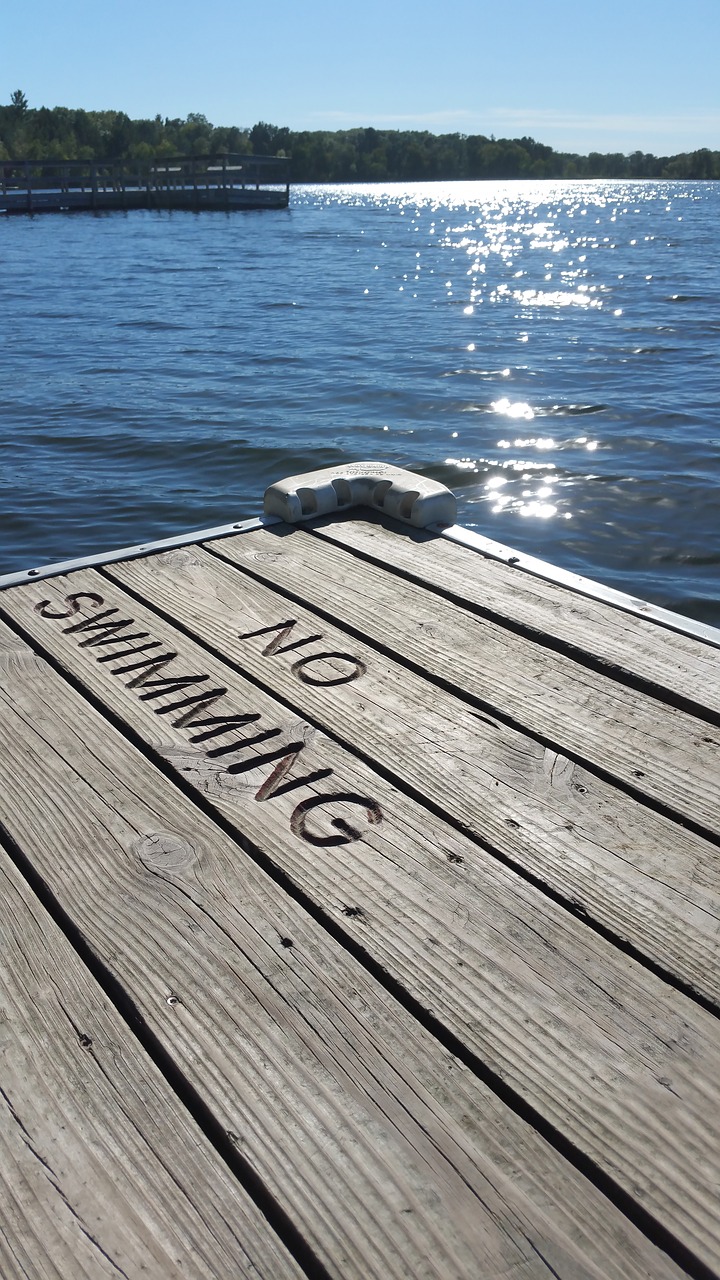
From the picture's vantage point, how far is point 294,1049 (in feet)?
5.34

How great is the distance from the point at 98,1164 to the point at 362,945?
0.57m

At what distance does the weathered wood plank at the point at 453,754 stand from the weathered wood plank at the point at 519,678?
0.07 meters

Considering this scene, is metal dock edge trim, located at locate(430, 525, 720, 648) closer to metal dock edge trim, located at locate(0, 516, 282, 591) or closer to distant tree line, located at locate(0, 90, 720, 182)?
metal dock edge trim, located at locate(0, 516, 282, 591)

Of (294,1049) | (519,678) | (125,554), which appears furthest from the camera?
(125,554)

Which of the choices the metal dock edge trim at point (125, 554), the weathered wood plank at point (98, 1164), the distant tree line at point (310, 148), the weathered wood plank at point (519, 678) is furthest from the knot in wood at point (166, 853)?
the distant tree line at point (310, 148)

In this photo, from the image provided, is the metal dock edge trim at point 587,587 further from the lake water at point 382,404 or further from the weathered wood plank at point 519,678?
the lake water at point 382,404

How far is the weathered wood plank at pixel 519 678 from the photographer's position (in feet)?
7.72

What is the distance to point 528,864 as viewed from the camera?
80.1 inches

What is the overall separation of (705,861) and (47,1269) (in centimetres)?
135

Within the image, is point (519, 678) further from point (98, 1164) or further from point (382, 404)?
point (382, 404)

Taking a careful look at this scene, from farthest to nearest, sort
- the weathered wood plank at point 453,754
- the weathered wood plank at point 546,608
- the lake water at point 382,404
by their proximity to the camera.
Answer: the lake water at point 382,404
the weathered wood plank at point 546,608
the weathered wood plank at point 453,754

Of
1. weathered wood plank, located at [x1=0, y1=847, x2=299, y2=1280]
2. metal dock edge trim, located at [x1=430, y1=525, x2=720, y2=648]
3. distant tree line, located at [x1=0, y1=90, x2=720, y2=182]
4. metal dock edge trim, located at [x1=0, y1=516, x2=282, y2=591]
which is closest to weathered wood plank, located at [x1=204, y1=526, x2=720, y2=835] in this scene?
metal dock edge trim, located at [x1=0, y1=516, x2=282, y2=591]

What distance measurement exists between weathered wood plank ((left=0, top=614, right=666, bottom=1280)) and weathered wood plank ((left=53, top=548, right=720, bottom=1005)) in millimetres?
369

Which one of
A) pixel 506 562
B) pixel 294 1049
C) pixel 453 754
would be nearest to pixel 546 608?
pixel 506 562
